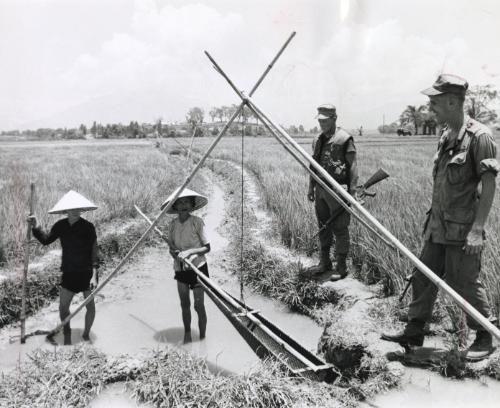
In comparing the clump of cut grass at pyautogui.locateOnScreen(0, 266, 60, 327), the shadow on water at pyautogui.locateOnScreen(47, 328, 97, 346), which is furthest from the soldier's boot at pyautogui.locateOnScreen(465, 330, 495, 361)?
the clump of cut grass at pyautogui.locateOnScreen(0, 266, 60, 327)

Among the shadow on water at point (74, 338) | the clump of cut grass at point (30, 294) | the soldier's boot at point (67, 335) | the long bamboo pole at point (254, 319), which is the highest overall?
the long bamboo pole at point (254, 319)

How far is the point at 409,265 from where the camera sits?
379 cm

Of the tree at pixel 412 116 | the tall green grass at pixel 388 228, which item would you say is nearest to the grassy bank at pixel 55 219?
the tall green grass at pixel 388 228

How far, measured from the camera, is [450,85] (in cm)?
256

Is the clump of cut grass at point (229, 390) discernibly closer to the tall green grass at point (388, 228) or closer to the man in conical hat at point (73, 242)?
the man in conical hat at point (73, 242)

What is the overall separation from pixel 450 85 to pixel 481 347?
62.9 inches

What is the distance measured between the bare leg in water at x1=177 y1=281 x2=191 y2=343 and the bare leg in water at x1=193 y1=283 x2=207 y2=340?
0.22 feet

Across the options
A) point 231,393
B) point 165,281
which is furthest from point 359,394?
point 165,281

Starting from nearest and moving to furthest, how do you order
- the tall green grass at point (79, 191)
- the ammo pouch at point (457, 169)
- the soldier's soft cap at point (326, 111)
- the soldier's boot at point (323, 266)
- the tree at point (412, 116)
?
the ammo pouch at point (457, 169), the soldier's soft cap at point (326, 111), the soldier's boot at point (323, 266), the tall green grass at point (79, 191), the tree at point (412, 116)

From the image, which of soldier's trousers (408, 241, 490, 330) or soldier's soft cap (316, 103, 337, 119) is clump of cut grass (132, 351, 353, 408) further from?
soldier's soft cap (316, 103, 337, 119)

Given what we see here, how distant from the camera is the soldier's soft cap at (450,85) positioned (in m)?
2.55

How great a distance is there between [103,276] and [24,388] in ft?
9.48

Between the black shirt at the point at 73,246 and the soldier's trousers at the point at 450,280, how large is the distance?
2.43m

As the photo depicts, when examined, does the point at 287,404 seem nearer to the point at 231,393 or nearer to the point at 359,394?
the point at 231,393
